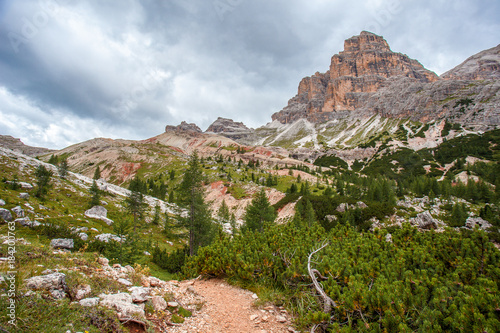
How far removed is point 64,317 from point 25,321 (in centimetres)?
70

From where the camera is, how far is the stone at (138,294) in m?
5.93

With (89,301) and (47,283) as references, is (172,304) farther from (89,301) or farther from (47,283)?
(47,283)

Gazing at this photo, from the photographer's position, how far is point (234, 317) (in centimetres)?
664

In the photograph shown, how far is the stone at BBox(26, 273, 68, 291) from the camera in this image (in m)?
4.75

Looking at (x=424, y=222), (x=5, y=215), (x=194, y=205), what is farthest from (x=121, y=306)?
(x=424, y=222)

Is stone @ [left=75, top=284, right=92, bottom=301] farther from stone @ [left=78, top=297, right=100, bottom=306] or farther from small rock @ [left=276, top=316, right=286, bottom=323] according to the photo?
small rock @ [left=276, top=316, right=286, bottom=323]

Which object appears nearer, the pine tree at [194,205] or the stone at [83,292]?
the stone at [83,292]

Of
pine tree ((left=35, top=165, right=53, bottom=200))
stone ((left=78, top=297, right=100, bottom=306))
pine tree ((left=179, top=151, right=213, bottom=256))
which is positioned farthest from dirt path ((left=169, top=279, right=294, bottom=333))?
pine tree ((left=35, top=165, right=53, bottom=200))

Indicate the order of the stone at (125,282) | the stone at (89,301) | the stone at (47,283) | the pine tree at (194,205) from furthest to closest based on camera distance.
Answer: the pine tree at (194,205)
the stone at (125,282)
the stone at (89,301)
the stone at (47,283)

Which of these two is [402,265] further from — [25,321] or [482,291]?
[25,321]

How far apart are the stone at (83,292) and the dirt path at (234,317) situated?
92.2 inches

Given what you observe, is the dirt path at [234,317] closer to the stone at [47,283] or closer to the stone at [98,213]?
the stone at [47,283]

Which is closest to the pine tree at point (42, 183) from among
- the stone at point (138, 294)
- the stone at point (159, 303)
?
the stone at point (138, 294)

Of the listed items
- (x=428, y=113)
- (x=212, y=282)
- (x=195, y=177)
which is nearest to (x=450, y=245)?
(x=212, y=282)
